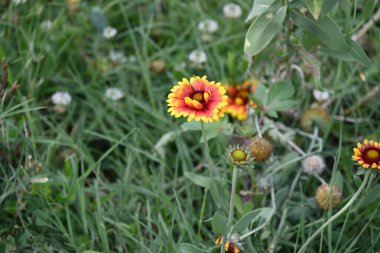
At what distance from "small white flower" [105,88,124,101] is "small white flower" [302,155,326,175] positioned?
717mm

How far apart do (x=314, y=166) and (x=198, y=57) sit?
0.69 m

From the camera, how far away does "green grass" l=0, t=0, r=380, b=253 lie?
1618 mm

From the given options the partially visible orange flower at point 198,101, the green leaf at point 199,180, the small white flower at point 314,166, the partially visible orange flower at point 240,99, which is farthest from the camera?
the partially visible orange flower at point 240,99

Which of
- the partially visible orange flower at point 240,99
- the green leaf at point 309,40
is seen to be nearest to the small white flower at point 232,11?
the partially visible orange flower at point 240,99

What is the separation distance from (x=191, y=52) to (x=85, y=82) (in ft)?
1.38

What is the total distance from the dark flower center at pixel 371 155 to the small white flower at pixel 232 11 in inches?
47.5

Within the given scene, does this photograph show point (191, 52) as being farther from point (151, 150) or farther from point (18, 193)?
point (18, 193)

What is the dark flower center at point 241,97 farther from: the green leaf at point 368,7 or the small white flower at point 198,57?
the green leaf at point 368,7

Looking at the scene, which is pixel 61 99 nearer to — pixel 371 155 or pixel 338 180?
pixel 338 180

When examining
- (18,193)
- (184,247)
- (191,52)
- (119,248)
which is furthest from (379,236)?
(191,52)

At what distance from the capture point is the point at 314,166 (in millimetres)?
1773

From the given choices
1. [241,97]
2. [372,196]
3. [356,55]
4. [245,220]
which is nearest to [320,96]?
[241,97]

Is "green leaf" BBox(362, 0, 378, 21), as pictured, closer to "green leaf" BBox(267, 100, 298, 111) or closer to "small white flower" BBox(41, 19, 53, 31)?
"green leaf" BBox(267, 100, 298, 111)

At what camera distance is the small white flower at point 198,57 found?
88.0 inches
